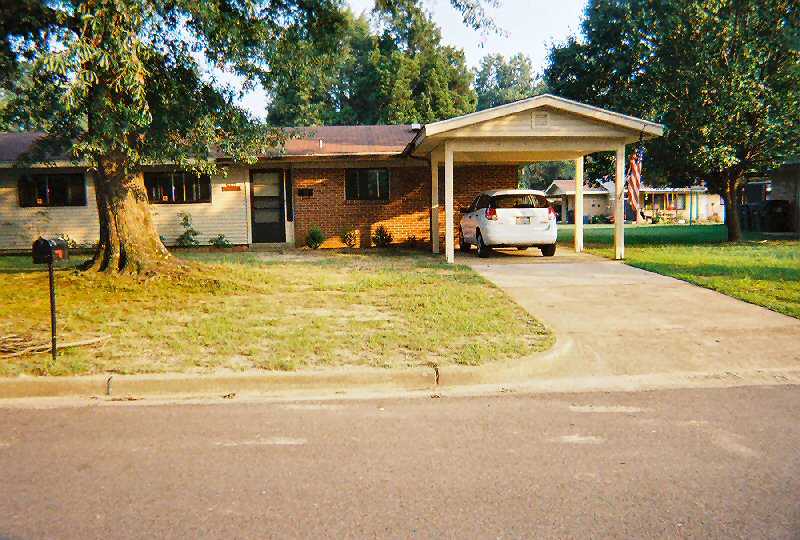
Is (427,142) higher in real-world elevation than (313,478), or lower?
higher

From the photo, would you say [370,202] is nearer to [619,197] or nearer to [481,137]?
[481,137]

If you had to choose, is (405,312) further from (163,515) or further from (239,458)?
(163,515)

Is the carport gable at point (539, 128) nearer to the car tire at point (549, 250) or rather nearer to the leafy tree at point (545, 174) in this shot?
the car tire at point (549, 250)

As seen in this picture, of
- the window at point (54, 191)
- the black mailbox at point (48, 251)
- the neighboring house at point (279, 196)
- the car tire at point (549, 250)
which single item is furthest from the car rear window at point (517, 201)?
the window at point (54, 191)

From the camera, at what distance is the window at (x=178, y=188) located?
2042cm

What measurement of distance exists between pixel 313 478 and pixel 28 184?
20.6 m

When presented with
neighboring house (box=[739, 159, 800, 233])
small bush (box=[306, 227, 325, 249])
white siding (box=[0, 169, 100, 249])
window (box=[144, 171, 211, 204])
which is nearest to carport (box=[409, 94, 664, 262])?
small bush (box=[306, 227, 325, 249])

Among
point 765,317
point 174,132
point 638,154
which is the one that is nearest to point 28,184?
point 174,132

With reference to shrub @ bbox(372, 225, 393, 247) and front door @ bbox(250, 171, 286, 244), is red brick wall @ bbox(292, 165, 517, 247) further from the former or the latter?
front door @ bbox(250, 171, 286, 244)

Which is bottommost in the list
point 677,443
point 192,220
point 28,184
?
point 677,443

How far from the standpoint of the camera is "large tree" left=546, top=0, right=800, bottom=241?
57.8ft

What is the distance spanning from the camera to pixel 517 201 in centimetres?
1554

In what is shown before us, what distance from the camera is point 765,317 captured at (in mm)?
8242

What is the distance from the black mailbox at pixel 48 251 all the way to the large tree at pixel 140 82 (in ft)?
8.17
